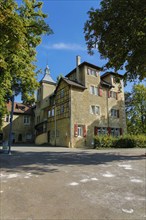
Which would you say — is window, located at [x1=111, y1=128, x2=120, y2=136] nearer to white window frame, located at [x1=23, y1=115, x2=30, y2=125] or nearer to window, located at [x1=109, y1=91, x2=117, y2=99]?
window, located at [x1=109, y1=91, x2=117, y2=99]

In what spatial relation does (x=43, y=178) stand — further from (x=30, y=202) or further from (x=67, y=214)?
(x=67, y=214)

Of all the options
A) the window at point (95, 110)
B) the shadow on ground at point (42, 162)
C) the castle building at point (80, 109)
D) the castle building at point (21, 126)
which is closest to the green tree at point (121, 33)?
the shadow on ground at point (42, 162)

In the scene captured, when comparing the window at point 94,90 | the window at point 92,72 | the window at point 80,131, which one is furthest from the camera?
the window at point 92,72

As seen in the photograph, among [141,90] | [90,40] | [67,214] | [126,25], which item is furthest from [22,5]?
[141,90]

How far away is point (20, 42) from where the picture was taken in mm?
5891

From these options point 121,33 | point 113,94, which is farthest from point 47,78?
point 121,33

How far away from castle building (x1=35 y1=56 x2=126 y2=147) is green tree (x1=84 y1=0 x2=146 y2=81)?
1369 centimetres

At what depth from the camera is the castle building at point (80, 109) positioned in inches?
1117

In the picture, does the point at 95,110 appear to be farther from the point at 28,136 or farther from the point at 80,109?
the point at 28,136

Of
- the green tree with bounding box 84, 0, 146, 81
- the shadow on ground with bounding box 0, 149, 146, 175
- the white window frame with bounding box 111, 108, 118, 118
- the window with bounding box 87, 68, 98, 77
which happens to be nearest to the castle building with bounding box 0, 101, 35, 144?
the white window frame with bounding box 111, 108, 118, 118

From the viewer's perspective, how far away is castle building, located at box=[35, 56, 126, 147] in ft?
93.0

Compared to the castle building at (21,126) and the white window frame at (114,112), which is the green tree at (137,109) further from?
the castle building at (21,126)

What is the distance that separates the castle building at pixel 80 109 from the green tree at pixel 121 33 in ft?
44.9

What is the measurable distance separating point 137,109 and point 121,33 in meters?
34.5
